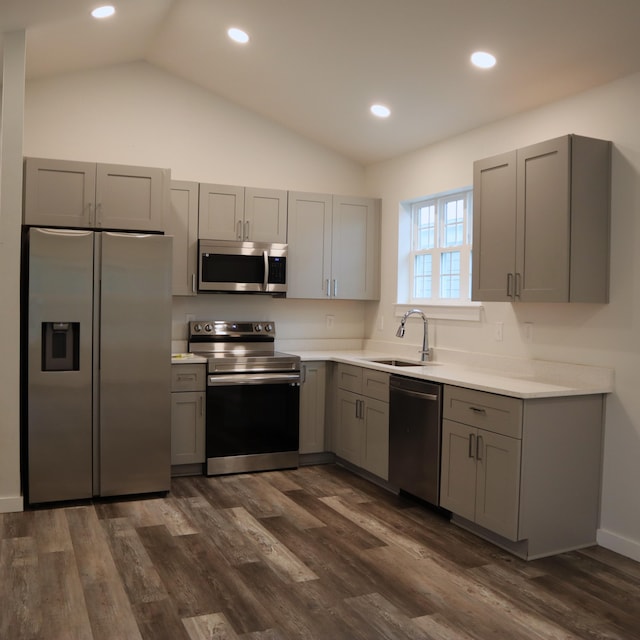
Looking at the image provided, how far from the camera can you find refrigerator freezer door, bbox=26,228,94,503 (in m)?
4.08

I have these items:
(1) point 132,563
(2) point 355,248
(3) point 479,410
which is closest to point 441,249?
(2) point 355,248

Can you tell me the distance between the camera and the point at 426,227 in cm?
532

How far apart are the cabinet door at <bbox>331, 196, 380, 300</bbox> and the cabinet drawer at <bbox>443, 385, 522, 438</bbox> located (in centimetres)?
198

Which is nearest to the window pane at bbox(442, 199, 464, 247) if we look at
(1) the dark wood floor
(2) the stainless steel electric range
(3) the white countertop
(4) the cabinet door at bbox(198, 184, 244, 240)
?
(3) the white countertop

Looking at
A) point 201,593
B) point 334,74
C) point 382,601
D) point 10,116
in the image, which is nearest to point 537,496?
point 382,601

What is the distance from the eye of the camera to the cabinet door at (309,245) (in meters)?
5.42

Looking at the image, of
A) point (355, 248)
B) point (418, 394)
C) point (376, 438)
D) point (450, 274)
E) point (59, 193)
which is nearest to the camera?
point (418, 394)

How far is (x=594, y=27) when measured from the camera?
10.4 feet

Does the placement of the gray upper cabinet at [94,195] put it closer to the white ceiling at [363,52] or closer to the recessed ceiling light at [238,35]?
the white ceiling at [363,52]

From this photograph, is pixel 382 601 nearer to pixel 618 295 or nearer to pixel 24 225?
pixel 618 295

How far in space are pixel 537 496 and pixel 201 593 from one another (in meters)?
1.70

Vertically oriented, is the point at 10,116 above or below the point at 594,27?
below

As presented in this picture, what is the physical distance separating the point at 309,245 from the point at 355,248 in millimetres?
422

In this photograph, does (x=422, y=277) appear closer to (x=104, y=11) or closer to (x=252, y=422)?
(x=252, y=422)
